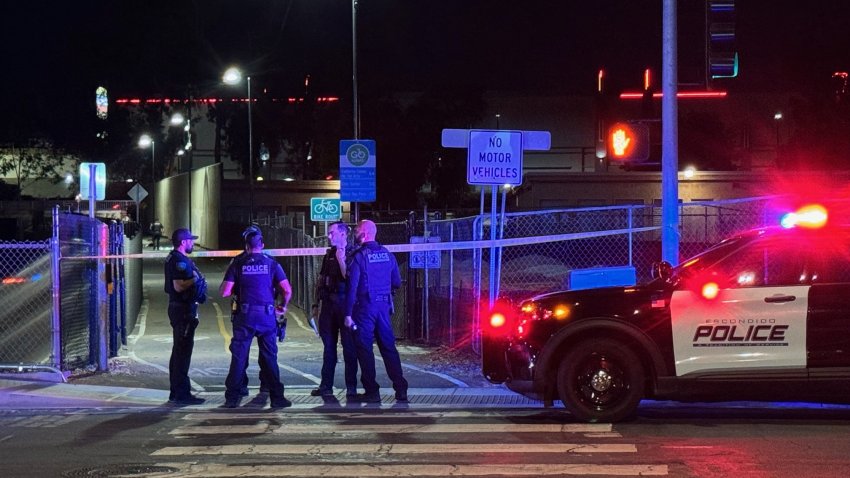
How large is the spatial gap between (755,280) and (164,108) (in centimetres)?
6433

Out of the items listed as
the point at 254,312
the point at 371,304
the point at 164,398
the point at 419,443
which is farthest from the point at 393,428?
the point at 164,398

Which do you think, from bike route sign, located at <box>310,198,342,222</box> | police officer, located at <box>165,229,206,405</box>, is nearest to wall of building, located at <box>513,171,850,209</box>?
bike route sign, located at <box>310,198,342,222</box>

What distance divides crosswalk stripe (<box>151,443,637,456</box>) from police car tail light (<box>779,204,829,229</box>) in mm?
2517

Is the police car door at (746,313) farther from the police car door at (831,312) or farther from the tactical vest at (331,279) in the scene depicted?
the tactical vest at (331,279)

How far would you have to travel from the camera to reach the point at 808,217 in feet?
28.1

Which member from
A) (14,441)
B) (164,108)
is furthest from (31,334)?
(164,108)

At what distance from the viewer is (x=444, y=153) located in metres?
54.7

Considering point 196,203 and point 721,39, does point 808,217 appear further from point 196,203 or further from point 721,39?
point 196,203

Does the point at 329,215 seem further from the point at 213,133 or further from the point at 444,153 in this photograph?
the point at 213,133

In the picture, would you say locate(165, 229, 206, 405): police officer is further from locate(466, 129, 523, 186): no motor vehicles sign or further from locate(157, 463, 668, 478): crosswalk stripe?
locate(466, 129, 523, 186): no motor vehicles sign

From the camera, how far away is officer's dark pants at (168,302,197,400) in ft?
32.1

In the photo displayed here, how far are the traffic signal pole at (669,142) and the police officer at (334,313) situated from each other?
11.9 feet

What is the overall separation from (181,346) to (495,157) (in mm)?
4584

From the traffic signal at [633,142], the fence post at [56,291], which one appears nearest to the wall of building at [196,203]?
Answer: the fence post at [56,291]
